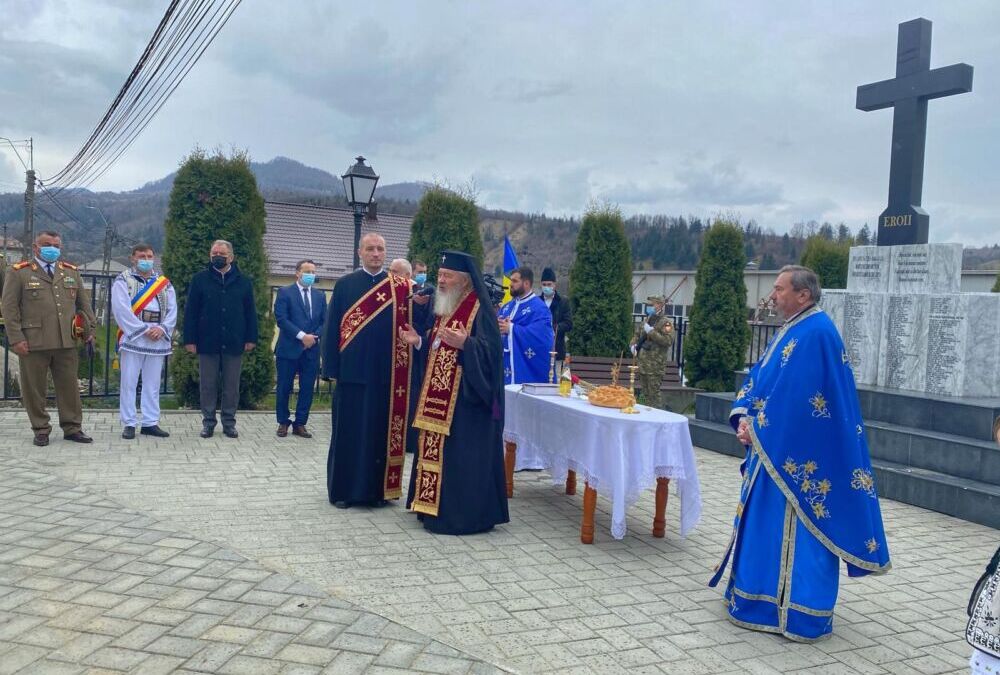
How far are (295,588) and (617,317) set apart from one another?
9799 millimetres

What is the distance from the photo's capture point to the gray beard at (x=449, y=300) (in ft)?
18.3

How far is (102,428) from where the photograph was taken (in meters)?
8.74

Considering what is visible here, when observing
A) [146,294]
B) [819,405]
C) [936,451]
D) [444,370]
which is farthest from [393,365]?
[936,451]

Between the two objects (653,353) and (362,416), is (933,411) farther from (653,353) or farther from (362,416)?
(362,416)

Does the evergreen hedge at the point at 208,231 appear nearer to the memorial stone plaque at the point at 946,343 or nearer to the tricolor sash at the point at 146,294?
the tricolor sash at the point at 146,294

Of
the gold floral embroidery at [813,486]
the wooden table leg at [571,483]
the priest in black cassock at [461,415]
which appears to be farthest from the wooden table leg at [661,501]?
the gold floral embroidery at [813,486]

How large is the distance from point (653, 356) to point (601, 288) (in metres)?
2.22

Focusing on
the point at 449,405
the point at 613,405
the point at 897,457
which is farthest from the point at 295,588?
the point at 897,457

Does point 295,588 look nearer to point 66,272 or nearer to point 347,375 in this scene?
point 347,375

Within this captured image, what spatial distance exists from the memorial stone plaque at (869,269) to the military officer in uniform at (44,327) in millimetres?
8366

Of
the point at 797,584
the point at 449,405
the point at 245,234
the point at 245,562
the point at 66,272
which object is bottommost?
the point at 245,562

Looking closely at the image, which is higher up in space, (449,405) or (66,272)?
(66,272)

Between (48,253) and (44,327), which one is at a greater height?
(48,253)

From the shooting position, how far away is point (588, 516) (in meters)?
5.43
